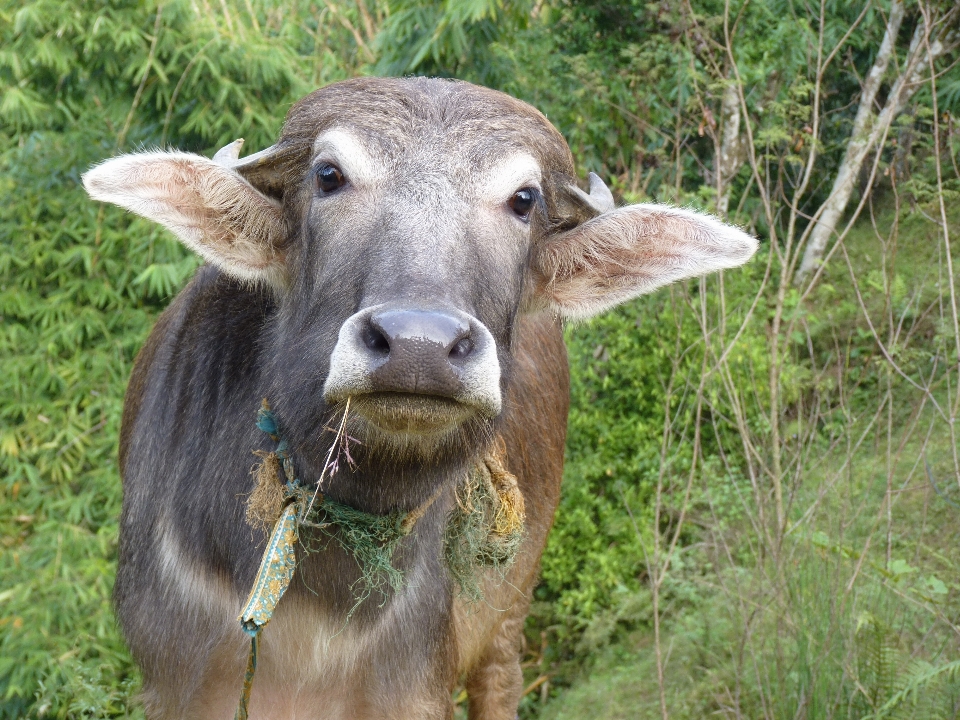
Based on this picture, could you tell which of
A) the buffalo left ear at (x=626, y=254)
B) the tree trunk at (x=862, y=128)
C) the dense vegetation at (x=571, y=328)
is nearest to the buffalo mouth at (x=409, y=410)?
the buffalo left ear at (x=626, y=254)

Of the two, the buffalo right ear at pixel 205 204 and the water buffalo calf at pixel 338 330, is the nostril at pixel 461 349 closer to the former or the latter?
the water buffalo calf at pixel 338 330

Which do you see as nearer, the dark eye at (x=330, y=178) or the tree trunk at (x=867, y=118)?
the dark eye at (x=330, y=178)

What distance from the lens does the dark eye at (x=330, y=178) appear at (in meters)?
3.01

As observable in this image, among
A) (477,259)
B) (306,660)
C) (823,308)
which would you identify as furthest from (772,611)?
(823,308)

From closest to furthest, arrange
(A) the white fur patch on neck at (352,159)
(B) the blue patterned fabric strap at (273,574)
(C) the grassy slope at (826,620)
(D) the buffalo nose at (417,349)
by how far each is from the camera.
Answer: (D) the buffalo nose at (417,349)
(B) the blue patterned fabric strap at (273,574)
(A) the white fur patch on neck at (352,159)
(C) the grassy slope at (826,620)

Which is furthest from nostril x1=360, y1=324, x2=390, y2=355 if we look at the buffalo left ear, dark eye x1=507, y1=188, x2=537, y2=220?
the buffalo left ear

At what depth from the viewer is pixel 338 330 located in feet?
9.29

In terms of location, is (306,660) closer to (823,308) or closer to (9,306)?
(9,306)

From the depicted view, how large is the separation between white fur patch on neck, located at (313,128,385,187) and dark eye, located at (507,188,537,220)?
0.41 metres

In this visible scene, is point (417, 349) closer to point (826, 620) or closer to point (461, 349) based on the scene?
point (461, 349)

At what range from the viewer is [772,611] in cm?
461

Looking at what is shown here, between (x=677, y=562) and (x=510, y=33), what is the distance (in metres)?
3.92

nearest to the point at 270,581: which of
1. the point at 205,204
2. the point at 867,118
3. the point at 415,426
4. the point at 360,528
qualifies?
the point at 360,528

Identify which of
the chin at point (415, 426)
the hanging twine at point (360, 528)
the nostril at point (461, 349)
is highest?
the nostril at point (461, 349)
